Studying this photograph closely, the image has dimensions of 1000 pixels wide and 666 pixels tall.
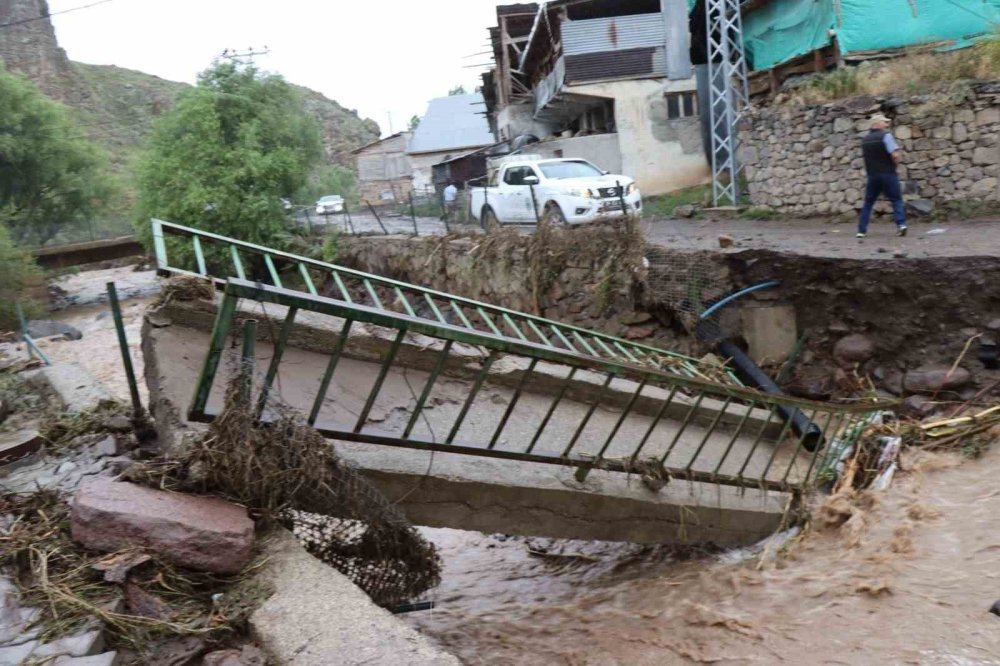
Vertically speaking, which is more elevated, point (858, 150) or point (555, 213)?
point (858, 150)

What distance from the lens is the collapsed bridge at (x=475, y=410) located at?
12.2 feet

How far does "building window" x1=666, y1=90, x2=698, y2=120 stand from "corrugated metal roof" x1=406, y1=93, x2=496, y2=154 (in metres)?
27.8

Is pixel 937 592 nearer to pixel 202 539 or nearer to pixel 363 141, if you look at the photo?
pixel 202 539

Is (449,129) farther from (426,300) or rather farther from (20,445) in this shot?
(20,445)

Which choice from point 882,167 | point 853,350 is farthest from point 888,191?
point 853,350

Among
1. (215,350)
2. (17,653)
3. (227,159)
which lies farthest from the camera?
(227,159)

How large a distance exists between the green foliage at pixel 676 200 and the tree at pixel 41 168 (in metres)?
24.0

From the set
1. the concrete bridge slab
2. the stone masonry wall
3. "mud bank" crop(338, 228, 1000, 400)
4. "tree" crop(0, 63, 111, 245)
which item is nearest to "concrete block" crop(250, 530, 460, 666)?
the concrete bridge slab

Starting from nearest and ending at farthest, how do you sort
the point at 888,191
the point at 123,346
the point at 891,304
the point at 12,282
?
the point at 123,346 < the point at 891,304 < the point at 888,191 < the point at 12,282

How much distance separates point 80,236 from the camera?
119 ft

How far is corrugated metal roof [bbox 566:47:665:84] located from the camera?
2286 cm

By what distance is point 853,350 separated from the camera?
8906 mm

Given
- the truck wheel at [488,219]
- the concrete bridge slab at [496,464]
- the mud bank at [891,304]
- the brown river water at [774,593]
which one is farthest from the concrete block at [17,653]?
the truck wheel at [488,219]

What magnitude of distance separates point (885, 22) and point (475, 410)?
1451 cm
